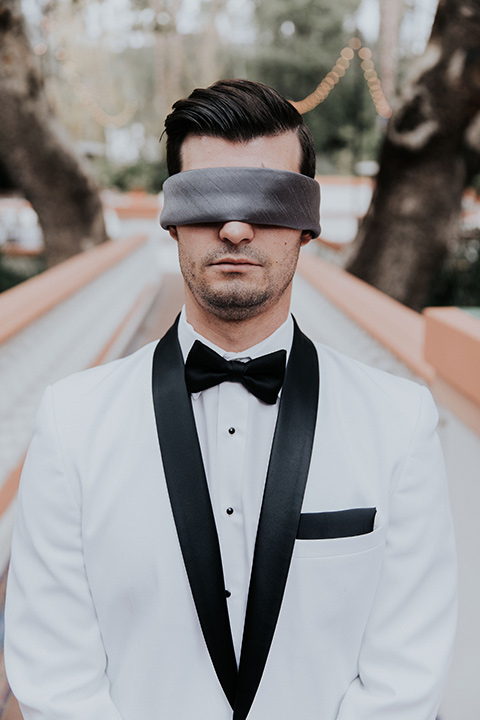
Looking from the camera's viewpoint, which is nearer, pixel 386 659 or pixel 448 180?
pixel 386 659

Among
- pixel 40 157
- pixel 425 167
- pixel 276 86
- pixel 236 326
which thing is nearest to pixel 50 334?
pixel 236 326

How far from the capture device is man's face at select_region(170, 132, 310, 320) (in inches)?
54.1

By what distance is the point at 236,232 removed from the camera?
1.36 metres

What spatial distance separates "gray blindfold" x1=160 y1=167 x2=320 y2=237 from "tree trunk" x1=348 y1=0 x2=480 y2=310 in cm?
506

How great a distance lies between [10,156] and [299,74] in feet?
72.8

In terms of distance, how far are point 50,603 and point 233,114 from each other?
3.48 feet

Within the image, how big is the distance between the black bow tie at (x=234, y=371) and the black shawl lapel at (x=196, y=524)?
47mm

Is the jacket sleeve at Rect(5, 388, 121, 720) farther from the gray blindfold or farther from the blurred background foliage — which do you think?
the blurred background foliage

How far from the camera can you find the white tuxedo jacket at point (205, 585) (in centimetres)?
143

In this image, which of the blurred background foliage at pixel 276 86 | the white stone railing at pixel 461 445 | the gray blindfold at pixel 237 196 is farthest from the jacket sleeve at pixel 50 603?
the blurred background foliage at pixel 276 86

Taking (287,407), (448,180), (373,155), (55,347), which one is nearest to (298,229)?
(287,407)

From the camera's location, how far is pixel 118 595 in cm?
145

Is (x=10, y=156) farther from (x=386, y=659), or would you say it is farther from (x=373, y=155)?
(x=373, y=155)

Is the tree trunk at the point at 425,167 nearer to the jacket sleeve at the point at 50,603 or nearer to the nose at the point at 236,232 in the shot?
the nose at the point at 236,232
